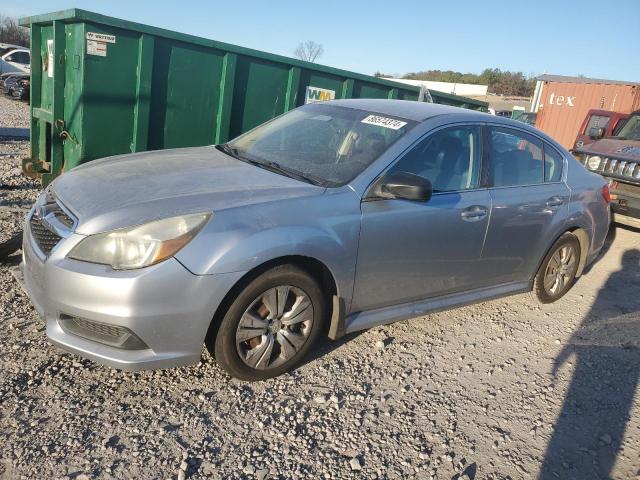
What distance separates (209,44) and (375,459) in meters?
4.88

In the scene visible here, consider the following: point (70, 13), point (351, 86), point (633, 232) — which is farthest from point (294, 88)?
point (633, 232)

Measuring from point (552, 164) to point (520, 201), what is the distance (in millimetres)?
732

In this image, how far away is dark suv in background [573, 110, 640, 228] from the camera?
732 centimetres

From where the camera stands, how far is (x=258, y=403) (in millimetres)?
2959

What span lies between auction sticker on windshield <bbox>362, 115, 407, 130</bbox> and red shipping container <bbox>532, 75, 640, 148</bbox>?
1381cm

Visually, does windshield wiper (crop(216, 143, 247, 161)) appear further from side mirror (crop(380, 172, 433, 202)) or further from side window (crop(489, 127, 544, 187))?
side window (crop(489, 127, 544, 187))

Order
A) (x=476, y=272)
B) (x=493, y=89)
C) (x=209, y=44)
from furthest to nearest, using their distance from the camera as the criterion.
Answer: (x=493, y=89), (x=209, y=44), (x=476, y=272)

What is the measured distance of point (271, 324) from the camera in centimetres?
305

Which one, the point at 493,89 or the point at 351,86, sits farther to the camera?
the point at 493,89

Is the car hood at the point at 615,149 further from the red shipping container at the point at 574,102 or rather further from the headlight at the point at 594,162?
the red shipping container at the point at 574,102

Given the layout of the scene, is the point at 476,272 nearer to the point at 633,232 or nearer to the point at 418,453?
the point at 418,453

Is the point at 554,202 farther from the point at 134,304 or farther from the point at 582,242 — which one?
the point at 134,304

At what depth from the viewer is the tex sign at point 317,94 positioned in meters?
7.24

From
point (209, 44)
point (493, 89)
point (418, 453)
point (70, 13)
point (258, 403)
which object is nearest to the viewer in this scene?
point (418, 453)
